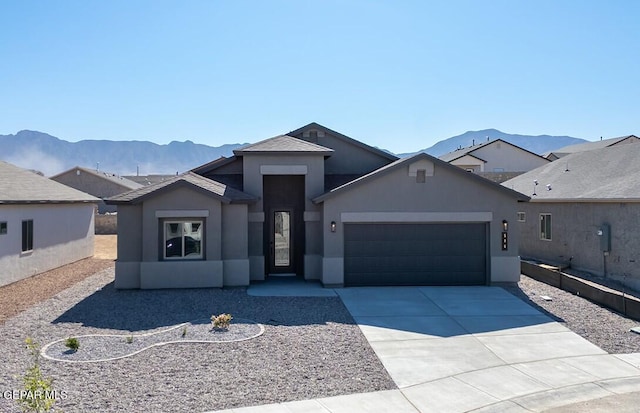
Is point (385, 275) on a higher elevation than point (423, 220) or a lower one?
lower

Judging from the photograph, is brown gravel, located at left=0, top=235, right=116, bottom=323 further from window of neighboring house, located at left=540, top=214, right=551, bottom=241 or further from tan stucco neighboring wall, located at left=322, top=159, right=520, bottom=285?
window of neighboring house, located at left=540, top=214, right=551, bottom=241

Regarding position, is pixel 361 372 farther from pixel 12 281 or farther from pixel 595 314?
pixel 12 281

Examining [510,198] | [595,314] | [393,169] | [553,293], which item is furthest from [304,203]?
[595,314]

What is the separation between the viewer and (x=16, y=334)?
1122cm

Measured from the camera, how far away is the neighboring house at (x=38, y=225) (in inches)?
684

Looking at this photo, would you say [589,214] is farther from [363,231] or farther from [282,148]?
[282,148]

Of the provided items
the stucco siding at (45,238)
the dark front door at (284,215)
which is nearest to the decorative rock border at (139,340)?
the dark front door at (284,215)

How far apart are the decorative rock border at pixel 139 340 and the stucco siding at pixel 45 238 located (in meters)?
8.33

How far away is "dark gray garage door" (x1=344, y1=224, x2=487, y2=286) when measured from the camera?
55.3ft

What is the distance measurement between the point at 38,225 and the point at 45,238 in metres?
0.82

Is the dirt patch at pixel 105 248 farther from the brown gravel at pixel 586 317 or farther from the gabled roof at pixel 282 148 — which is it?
the brown gravel at pixel 586 317

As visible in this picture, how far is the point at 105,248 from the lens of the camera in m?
30.0

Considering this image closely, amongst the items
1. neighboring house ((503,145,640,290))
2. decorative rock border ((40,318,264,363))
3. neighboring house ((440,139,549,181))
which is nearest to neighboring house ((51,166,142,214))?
neighboring house ((440,139,549,181))

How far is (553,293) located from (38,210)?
18.3m
